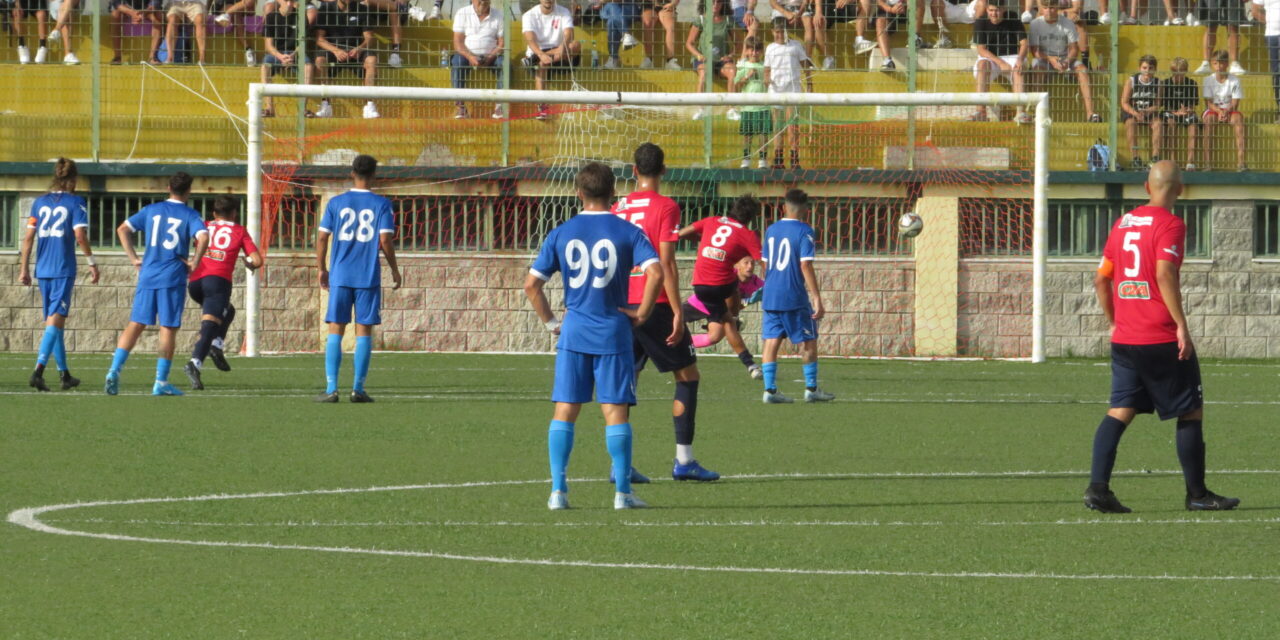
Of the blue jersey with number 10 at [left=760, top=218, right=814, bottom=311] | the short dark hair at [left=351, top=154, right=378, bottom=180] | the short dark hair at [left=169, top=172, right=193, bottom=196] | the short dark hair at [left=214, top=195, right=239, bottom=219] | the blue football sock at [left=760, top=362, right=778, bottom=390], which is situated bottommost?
the blue football sock at [left=760, top=362, right=778, bottom=390]

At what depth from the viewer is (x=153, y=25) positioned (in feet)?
80.1

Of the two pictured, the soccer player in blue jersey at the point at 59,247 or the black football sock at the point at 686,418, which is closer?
the black football sock at the point at 686,418

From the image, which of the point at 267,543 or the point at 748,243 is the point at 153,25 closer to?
the point at 748,243

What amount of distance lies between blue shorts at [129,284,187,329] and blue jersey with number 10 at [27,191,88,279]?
875 mm

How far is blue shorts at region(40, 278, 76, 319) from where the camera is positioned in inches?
651

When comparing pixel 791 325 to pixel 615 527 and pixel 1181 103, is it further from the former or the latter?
pixel 1181 103

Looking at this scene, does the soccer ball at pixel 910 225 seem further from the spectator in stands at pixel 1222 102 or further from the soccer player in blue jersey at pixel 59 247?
the soccer player in blue jersey at pixel 59 247

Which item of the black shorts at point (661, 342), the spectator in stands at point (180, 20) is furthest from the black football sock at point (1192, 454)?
the spectator in stands at point (180, 20)

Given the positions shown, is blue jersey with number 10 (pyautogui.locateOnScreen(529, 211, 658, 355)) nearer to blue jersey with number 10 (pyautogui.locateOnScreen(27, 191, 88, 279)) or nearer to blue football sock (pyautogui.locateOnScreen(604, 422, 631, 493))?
blue football sock (pyautogui.locateOnScreen(604, 422, 631, 493))

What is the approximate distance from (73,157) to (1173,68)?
14.0 metres

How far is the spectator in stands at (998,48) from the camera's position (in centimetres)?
2433

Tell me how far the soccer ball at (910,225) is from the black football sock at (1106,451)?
1231 cm

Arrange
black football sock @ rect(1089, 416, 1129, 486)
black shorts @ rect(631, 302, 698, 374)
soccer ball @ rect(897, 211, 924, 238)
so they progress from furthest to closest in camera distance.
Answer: soccer ball @ rect(897, 211, 924, 238)
black shorts @ rect(631, 302, 698, 374)
black football sock @ rect(1089, 416, 1129, 486)

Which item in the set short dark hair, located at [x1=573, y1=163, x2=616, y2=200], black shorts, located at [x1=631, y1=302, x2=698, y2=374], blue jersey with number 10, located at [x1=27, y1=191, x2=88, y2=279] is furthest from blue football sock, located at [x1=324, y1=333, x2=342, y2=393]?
short dark hair, located at [x1=573, y1=163, x2=616, y2=200]
